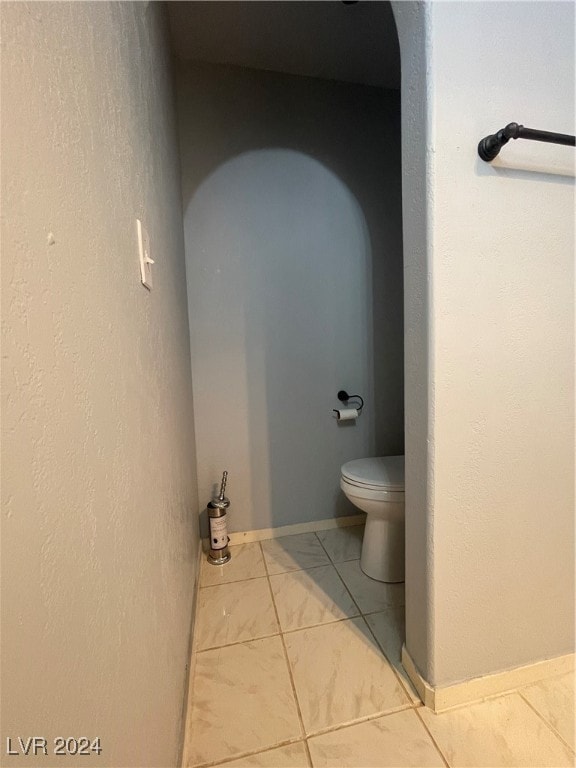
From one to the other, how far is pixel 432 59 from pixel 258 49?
1.10 meters

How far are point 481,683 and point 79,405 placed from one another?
4.01 ft

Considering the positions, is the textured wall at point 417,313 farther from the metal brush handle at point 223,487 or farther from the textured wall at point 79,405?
the metal brush handle at point 223,487

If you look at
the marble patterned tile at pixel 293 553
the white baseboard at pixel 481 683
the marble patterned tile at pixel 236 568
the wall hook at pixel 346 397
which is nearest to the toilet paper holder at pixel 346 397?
the wall hook at pixel 346 397

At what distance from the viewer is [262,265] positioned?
167 cm

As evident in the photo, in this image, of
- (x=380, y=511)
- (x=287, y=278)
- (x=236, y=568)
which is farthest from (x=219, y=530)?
(x=287, y=278)

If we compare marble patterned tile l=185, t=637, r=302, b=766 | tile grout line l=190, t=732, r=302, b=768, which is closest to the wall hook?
marble patterned tile l=185, t=637, r=302, b=766

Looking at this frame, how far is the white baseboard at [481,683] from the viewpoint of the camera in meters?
0.93

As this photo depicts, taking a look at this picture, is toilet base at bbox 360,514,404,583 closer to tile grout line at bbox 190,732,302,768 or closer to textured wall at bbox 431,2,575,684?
textured wall at bbox 431,2,575,684

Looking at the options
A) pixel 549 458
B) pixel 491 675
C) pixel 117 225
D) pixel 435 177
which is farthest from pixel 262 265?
pixel 491 675

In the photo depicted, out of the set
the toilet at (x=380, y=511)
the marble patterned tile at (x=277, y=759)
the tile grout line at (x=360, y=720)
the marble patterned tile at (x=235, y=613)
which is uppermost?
the toilet at (x=380, y=511)

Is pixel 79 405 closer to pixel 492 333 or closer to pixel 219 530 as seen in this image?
pixel 492 333

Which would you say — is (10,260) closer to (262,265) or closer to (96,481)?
(96,481)

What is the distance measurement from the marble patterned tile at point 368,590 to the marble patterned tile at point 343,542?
3.1 inches

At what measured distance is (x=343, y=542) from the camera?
5.69ft
